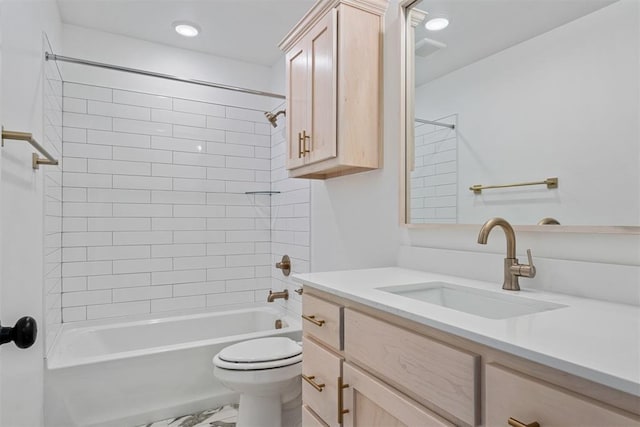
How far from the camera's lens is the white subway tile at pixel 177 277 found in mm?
2750

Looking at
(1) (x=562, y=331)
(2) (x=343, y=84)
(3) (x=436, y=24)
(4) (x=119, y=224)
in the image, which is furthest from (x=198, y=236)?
(1) (x=562, y=331)

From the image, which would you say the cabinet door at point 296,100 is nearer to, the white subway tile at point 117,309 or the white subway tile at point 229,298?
the white subway tile at point 229,298

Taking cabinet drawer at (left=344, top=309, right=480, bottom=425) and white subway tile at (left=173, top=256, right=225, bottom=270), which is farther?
white subway tile at (left=173, top=256, right=225, bottom=270)

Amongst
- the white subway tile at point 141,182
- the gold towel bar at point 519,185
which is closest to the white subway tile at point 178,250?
the white subway tile at point 141,182

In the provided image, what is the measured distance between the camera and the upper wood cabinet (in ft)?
5.39

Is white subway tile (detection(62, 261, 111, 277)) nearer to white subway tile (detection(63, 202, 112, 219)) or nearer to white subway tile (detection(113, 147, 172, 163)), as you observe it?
white subway tile (detection(63, 202, 112, 219))

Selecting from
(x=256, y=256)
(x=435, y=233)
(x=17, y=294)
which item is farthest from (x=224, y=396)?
(x=435, y=233)

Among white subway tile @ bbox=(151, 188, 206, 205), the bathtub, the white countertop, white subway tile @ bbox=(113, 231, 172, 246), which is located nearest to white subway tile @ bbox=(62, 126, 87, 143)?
white subway tile @ bbox=(151, 188, 206, 205)

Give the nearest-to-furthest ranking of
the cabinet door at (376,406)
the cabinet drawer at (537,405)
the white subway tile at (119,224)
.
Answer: the cabinet drawer at (537,405), the cabinet door at (376,406), the white subway tile at (119,224)

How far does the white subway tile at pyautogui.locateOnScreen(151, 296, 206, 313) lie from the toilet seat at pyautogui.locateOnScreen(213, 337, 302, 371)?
91 centimetres

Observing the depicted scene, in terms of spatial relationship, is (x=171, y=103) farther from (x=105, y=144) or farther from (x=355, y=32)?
(x=355, y=32)

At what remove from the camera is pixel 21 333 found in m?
0.78

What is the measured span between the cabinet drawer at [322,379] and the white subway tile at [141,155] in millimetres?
2068

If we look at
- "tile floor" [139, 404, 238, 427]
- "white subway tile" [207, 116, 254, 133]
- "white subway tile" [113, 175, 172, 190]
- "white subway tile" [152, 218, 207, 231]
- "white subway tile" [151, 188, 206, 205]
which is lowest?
"tile floor" [139, 404, 238, 427]
